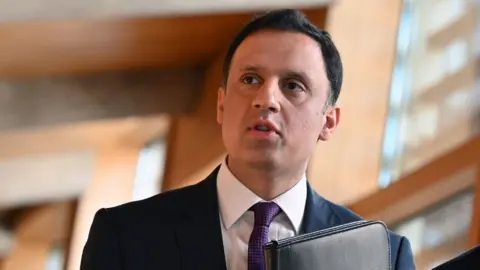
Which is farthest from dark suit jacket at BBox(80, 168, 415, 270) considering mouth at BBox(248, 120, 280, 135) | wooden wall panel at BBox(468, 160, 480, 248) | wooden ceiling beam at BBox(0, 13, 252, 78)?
wooden ceiling beam at BBox(0, 13, 252, 78)

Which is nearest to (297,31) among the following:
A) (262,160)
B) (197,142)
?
(262,160)

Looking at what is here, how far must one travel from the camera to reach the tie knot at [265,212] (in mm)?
967

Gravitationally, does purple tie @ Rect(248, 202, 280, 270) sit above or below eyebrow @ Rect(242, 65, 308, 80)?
below

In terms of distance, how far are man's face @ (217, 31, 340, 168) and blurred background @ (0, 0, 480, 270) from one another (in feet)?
3.01

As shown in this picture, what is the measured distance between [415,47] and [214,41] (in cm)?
73

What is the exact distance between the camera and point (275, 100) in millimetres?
950

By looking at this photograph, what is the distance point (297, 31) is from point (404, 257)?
312mm

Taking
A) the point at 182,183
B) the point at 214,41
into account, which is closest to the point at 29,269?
the point at 182,183

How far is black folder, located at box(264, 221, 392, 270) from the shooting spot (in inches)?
29.1

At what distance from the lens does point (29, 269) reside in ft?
20.9

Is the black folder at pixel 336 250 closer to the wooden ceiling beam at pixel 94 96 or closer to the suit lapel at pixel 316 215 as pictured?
the suit lapel at pixel 316 215

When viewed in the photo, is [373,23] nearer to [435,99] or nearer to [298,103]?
[435,99]

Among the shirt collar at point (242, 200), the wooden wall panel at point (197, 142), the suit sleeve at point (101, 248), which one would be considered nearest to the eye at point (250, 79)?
the shirt collar at point (242, 200)

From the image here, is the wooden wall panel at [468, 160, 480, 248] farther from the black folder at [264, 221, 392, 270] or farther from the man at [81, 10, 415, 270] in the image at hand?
the black folder at [264, 221, 392, 270]
